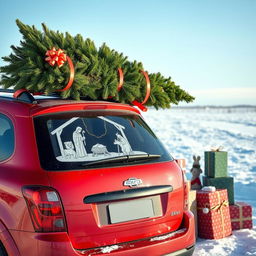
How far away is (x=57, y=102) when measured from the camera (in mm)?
3570

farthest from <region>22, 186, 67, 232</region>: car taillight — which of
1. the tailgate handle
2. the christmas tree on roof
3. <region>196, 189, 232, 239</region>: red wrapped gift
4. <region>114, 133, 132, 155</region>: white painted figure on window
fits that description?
<region>196, 189, 232, 239</region>: red wrapped gift

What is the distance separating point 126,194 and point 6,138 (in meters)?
1.01

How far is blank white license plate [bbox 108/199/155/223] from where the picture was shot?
3176 millimetres

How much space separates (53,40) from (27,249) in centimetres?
224

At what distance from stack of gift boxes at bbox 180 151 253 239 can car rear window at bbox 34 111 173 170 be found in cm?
184

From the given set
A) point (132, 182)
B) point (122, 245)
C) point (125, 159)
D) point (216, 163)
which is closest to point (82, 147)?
point (125, 159)

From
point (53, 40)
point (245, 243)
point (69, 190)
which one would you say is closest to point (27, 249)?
point (69, 190)

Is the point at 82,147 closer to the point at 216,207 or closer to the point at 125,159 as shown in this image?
the point at 125,159

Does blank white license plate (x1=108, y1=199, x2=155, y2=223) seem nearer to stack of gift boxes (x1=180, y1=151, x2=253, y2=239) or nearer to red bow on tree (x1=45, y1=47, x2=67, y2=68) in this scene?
red bow on tree (x1=45, y1=47, x2=67, y2=68)

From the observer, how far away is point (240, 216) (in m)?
5.80

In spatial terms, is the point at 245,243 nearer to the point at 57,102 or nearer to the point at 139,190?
the point at 139,190

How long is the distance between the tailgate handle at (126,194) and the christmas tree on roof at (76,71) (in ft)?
3.79

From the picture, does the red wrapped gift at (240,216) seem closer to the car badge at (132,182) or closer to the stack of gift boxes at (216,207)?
the stack of gift boxes at (216,207)

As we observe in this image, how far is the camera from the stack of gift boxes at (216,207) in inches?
213
